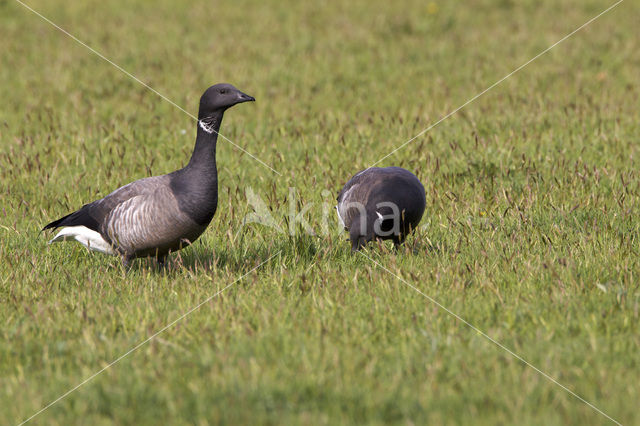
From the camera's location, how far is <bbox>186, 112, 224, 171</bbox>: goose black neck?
628cm

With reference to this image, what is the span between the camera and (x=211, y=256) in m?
6.81

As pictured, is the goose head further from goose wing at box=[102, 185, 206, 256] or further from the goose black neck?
goose wing at box=[102, 185, 206, 256]

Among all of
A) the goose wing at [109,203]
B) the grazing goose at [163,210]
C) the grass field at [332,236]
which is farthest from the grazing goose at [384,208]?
the goose wing at [109,203]

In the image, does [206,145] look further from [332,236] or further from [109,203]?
[332,236]

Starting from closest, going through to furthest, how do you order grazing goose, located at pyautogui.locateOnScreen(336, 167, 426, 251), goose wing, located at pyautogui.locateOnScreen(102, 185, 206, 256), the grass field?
the grass field
goose wing, located at pyautogui.locateOnScreen(102, 185, 206, 256)
grazing goose, located at pyautogui.locateOnScreen(336, 167, 426, 251)

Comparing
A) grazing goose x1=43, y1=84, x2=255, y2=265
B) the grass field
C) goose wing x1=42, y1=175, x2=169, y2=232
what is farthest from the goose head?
the grass field

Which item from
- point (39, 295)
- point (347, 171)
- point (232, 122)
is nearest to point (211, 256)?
point (39, 295)

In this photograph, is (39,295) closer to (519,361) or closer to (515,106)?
(519,361)

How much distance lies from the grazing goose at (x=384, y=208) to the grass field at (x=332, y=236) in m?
0.21

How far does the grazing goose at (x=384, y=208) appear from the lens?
6.54 meters

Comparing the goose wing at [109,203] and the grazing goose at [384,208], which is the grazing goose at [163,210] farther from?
the grazing goose at [384,208]

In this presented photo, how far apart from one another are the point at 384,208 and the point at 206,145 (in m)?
1.60

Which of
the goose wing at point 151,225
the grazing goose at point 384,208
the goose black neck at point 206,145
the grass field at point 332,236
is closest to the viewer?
the grass field at point 332,236

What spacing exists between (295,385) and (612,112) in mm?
7942
